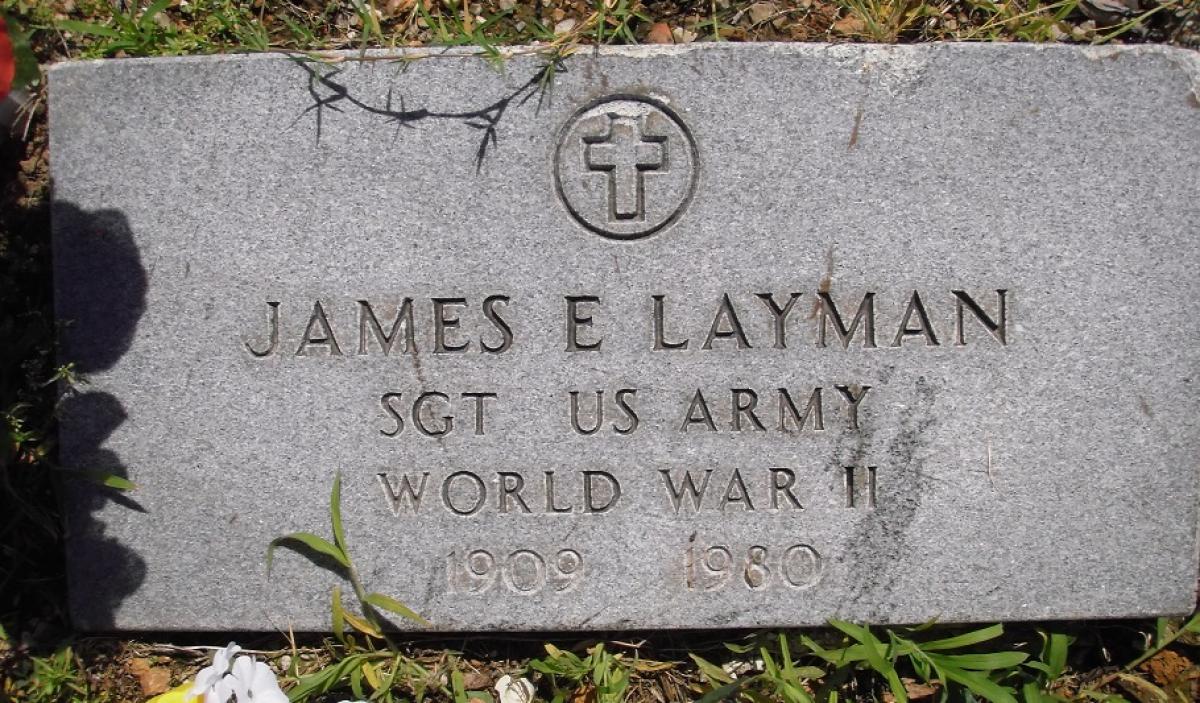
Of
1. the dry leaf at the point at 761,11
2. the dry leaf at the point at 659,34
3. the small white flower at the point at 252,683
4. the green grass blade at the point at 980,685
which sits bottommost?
the green grass blade at the point at 980,685

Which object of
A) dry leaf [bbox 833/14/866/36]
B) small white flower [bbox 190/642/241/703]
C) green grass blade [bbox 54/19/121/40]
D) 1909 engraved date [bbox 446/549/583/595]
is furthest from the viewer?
dry leaf [bbox 833/14/866/36]

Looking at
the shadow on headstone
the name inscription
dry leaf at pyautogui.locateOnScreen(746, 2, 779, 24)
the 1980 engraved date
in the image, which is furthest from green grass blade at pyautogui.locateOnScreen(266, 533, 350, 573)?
dry leaf at pyautogui.locateOnScreen(746, 2, 779, 24)

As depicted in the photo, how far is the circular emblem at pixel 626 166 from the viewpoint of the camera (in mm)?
1972

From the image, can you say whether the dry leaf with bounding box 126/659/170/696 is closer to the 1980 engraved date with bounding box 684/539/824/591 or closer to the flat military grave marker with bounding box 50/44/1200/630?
the flat military grave marker with bounding box 50/44/1200/630

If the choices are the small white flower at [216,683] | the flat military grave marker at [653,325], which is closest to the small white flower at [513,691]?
the flat military grave marker at [653,325]

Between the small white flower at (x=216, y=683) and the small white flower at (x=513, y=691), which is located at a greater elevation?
the small white flower at (x=216, y=683)

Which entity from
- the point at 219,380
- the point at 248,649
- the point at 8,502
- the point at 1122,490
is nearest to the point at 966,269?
the point at 1122,490

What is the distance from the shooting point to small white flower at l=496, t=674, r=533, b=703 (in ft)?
7.42

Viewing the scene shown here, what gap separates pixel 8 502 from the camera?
2238mm

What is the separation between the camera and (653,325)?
2.00 meters

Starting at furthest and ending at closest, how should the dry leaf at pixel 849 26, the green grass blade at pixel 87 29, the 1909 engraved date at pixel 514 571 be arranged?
the dry leaf at pixel 849 26, the green grass blade at pixel 87 29, the 1909 engraved date at pixel 514 571

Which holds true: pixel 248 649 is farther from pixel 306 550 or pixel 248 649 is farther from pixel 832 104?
pixel 832 104

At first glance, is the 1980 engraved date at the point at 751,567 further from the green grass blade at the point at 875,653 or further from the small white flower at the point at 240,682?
the small white flower at the point at 240,682

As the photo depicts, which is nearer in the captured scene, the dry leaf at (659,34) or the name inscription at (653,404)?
the name inscription at (653,404)
